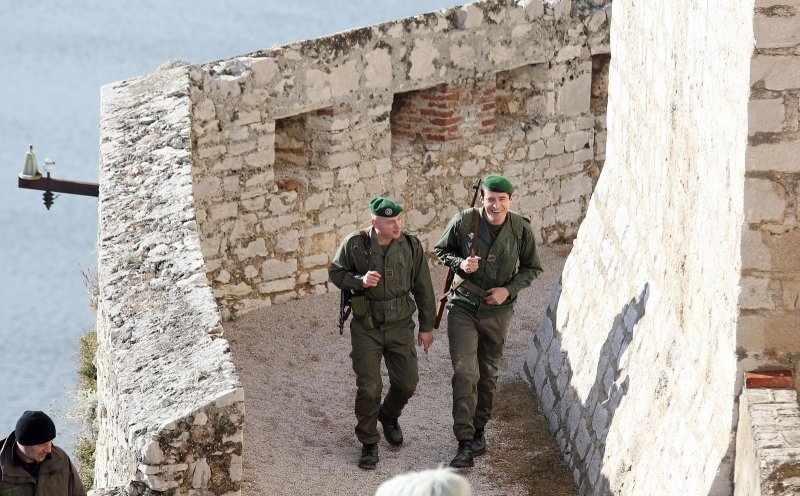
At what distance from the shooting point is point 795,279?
19.2 feet

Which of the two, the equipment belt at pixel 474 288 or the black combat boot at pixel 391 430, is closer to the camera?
the equipment belt at pixel 474 288

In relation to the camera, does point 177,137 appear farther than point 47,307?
No

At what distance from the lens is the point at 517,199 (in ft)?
37.1

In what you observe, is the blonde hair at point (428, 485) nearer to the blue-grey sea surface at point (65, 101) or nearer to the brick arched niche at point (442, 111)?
the brick arched niche at point (442, 111)

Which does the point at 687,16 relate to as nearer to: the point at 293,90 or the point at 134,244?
the point at 134,244

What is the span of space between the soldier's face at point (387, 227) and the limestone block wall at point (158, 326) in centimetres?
99

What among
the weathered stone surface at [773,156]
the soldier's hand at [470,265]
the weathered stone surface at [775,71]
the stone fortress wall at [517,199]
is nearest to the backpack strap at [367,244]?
the soldier's hand at [470,265]

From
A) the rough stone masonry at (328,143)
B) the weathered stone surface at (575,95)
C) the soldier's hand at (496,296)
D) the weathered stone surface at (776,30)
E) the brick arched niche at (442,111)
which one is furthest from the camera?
the weathered stone surface at (575,95)

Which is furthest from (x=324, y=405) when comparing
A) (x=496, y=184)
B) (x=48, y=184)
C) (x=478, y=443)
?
(x=48, y=184)

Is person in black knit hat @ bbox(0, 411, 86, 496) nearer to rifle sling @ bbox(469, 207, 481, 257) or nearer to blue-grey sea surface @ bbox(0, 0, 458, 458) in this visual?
rifle sling @ bbox(469, 207, 481, 257)

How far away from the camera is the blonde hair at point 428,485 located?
378 cm

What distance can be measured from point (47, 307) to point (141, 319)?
653 inches

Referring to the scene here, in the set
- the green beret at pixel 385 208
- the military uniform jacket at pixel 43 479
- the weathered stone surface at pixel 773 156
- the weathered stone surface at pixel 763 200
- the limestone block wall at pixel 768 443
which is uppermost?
the weathered stone surface at pixel 773 156

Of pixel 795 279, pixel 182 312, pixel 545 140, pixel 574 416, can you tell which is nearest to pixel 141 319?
pixel 182 312
